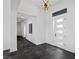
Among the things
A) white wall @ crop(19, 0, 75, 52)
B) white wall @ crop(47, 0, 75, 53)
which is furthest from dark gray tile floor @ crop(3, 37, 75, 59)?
white wall @ crop(19, 0, 75, 52)

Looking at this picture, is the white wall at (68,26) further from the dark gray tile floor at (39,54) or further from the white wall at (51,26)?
the dark gray tile floor at (39,54)

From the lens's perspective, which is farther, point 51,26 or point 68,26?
point 51,26

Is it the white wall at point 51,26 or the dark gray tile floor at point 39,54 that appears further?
the white wall at point 51,26

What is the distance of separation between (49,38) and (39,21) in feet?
6.17

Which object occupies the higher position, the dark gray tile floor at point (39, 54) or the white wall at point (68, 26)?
the white wall at point (68, 26)

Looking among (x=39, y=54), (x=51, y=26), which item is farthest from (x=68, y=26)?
(x=39, y=54)

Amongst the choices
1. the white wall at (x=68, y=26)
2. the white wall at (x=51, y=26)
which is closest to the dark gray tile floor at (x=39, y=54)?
the white wall at (x=68, y=26)

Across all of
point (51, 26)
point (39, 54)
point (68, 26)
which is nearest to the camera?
point (39, 54)

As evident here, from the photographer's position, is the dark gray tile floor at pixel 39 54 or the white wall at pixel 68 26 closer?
the dark gray tile floor at pixel 39 54

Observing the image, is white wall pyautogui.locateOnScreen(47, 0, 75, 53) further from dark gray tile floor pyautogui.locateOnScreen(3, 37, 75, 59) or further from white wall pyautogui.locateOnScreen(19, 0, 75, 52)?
dark gray tile floor pyautogui.locateOnScreen(3, 37, 75, 59)

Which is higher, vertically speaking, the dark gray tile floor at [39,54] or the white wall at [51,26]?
the white wall at [51,26]

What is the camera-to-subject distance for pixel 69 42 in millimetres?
3607

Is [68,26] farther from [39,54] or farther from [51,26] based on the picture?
[39,54]

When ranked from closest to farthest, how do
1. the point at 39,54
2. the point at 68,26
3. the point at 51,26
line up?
the point at 39,54 < the point at 68,26 < the point at 51,26
